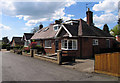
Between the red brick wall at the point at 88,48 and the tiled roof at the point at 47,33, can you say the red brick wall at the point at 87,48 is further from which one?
the tiled roof at the point at 47,33

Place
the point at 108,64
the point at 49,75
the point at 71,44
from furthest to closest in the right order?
the point at 71,44 → the point at 49,75 → the point at 108,64

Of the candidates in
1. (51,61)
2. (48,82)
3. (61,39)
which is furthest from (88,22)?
(48,82)

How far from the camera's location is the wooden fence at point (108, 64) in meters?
7.74

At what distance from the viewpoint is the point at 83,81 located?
7031 millimetres

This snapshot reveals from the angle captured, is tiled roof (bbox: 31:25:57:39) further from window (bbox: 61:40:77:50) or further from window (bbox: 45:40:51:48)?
window (bbox: 61:40:77:50)

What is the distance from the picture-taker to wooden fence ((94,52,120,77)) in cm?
774

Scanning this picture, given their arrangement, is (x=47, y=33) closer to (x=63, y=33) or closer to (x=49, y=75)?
(x=63, y=33)

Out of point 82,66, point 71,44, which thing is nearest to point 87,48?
point 71,44

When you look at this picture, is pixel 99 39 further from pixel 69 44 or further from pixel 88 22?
pixel 69 44

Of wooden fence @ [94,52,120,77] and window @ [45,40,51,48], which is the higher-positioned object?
window @ [45,40,51,48]

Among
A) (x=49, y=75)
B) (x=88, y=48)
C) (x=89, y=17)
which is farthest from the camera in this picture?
(x=89, y=17)

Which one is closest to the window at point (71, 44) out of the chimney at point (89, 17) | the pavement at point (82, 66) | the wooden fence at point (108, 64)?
the pavement at point (82, 66)

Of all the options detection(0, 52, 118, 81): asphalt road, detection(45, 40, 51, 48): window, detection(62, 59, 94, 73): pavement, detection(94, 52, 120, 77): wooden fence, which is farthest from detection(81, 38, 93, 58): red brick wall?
detection(94, 52, 120, 77): wooden fence

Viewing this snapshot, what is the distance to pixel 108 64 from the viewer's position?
8297 mm
